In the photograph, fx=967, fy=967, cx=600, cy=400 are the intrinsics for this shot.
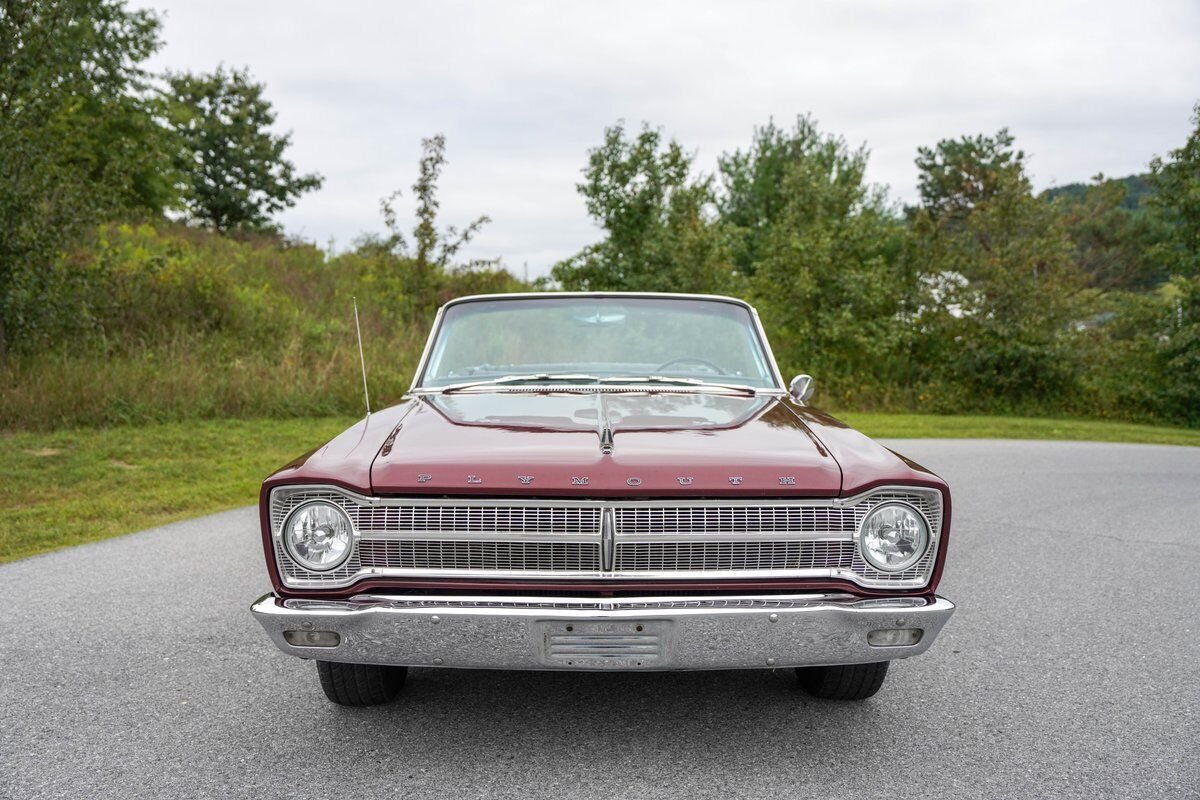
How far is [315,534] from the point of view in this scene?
2.97 m

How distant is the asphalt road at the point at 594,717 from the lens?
2941 millimetres

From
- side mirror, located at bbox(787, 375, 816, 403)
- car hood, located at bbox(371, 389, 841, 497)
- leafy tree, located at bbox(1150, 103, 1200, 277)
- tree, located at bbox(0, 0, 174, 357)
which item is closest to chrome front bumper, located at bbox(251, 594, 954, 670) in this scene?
car hood, located at bbox(371, 389, 841, 497)

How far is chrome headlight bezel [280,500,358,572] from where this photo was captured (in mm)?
2924

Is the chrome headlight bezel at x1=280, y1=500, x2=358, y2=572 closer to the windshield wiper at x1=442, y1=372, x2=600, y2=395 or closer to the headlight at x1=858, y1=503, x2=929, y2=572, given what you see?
the windshield wiper at x1=442, y1=372, x2=600, y2=395

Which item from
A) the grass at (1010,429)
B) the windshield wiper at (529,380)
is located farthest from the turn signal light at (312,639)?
the grass at (1010,429)

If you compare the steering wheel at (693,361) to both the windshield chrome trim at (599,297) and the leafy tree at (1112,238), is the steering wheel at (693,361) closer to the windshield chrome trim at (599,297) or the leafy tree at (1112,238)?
the windshield chrome trim at (599,297)

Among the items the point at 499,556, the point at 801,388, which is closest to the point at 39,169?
the point at 801,388

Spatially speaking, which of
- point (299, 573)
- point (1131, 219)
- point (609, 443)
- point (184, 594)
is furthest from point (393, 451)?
point (1131, 219)

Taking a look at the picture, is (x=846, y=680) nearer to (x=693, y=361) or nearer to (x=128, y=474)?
(x=693, y=361)

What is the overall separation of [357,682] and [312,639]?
548mm

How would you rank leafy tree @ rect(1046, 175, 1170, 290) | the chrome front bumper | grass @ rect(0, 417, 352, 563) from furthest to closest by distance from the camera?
leafy tree @ rect(1046, 175, 1170, 290), grass @ rect(0, 417, 352, 563), the chrome front bumper

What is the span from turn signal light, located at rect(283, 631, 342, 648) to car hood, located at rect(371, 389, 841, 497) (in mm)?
462

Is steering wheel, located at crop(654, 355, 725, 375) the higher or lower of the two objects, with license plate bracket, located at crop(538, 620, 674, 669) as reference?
higher

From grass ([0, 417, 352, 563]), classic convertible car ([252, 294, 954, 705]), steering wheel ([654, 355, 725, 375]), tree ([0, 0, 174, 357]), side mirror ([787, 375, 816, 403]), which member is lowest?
grass ([0, 417, 352, 563])
